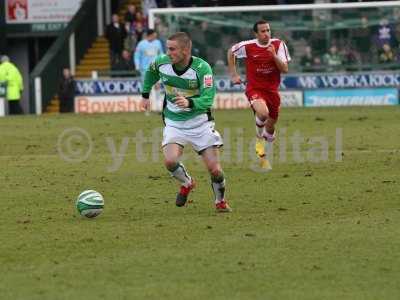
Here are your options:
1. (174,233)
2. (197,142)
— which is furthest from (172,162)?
(174,233)

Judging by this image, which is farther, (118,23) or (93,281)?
(118,23)

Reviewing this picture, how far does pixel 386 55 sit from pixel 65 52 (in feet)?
33.7

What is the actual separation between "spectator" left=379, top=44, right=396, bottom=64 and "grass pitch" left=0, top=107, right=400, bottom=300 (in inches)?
472

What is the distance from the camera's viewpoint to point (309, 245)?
10367mm

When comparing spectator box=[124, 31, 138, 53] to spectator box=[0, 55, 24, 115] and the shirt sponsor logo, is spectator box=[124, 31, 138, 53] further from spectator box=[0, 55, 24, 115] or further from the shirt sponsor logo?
the shirt sponsor logo

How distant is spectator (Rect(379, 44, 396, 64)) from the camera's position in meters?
33.9

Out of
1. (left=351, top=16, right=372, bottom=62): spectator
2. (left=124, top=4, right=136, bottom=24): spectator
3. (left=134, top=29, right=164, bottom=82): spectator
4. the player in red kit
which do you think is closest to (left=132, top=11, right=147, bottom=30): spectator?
(left=124, top=4, right=136, bottom=24): spectator

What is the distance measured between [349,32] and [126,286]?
87.6 feet

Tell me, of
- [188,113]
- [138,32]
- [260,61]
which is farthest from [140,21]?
[188,113]

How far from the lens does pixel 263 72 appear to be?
1791 centimetres

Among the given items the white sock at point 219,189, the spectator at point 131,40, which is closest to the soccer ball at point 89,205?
the white sock at point 219,189

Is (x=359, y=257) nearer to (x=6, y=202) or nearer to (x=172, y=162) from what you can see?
(x=172, y=162)

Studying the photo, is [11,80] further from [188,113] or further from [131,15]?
[188,113]

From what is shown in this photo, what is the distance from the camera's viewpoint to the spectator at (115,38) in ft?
119
